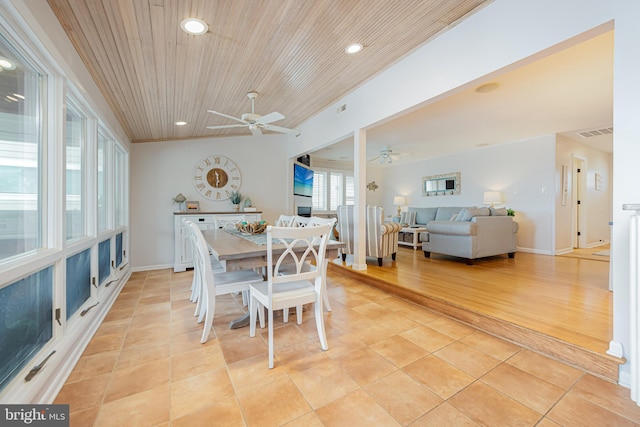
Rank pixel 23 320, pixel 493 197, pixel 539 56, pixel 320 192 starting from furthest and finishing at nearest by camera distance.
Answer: pixel 320 192
pixel 493 197
pixel 539 56
pixel 23 320

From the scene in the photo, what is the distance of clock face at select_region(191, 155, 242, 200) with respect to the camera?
5.05 metres

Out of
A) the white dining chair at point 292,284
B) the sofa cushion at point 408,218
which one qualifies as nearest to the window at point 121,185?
the white dining chair at point 292,284

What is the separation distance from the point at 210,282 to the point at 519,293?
314 cm

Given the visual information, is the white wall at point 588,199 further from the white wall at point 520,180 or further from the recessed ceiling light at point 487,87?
the recessed ceiling light at point 487,87

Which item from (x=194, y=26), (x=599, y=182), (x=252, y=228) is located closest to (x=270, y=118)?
(x=194, y=26)

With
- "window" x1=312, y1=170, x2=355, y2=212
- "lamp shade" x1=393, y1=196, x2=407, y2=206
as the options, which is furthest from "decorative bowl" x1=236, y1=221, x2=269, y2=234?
"lamp shade" x1=393, y1=196, x2=407, y2=206

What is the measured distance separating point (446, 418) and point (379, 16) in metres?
2.85

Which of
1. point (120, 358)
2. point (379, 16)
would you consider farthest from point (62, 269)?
point (379, 16)

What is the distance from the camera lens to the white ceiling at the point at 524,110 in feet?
9.39

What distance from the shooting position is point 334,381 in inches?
62.8

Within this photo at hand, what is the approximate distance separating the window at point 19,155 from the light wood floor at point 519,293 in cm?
317

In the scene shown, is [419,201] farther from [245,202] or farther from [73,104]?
[73,104]

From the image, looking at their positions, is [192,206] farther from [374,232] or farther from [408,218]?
[408,218]

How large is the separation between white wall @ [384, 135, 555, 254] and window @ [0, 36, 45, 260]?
7501 millimetres
